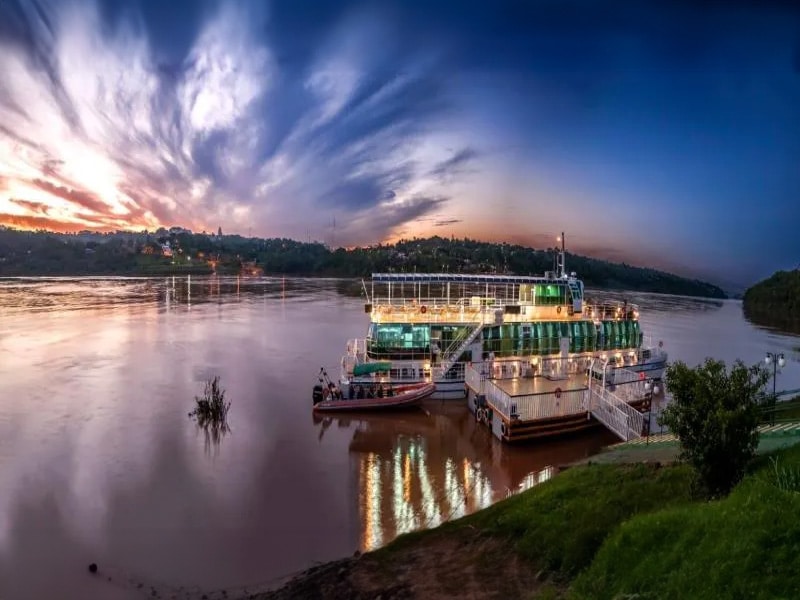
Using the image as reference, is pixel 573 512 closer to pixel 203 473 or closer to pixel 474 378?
pixel 203 473

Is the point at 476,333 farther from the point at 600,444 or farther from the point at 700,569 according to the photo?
the point at 700,569

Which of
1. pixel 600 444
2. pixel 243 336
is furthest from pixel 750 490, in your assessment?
pixel 243 336

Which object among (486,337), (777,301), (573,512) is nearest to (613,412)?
(486,337)

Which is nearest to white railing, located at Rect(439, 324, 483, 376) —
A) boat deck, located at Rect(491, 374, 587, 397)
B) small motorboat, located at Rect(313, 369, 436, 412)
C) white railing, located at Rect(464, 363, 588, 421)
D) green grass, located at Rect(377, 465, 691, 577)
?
small motorboat, located at Rect(313, 369, 436, 412)

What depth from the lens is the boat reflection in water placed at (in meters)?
17.8

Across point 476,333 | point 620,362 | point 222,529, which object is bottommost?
point 222,529

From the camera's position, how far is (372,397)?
99.5ft

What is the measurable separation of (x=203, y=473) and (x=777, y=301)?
136 meters

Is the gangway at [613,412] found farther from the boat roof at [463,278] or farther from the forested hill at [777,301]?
the forested hill at [777,301]

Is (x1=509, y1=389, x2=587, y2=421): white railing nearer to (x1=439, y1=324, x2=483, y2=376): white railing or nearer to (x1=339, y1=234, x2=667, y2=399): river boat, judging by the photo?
(x1=339, y1=234, x2=667, y2=399): river boat

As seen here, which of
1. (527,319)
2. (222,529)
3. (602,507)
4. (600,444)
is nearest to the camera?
(602,507)

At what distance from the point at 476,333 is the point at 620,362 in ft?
34.9

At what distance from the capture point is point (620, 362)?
117 ft

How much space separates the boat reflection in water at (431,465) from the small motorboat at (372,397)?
0.55 m
